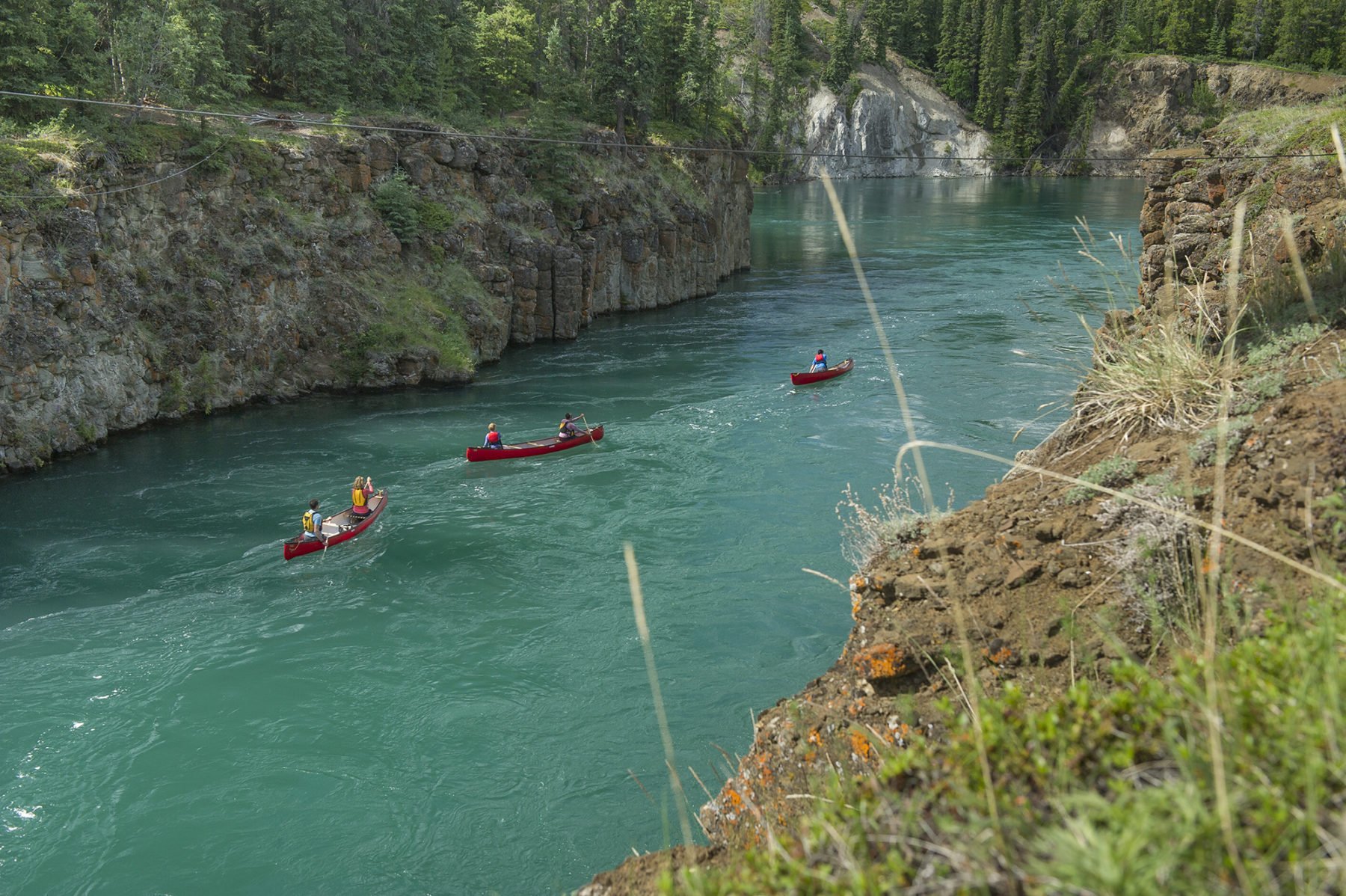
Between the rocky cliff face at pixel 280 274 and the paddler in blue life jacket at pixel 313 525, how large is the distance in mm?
8401

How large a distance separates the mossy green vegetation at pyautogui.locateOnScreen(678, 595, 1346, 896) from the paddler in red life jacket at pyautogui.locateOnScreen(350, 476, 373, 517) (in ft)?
52.4

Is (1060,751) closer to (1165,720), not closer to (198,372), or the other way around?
(1165,720)

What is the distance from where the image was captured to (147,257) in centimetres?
2441

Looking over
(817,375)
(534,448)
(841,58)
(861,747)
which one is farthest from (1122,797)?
(841,58)

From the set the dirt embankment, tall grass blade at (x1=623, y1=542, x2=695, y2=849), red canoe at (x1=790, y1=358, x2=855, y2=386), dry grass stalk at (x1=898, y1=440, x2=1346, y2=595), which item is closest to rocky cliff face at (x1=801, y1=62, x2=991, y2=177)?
red canoe at (x1=790, y1=358, x2=855, y2=386)

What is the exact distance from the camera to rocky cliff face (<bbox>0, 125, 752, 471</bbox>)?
2178cm

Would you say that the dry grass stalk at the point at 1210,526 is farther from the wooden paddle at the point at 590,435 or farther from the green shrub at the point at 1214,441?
the wooden paddle at the point at 590,435

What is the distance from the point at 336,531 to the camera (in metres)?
17.7

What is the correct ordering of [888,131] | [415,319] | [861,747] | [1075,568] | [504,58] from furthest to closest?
[888,131], [504,58], [415,319], [1075,568], [861,747]

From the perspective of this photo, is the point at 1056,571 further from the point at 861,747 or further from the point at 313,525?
the point at 313,525

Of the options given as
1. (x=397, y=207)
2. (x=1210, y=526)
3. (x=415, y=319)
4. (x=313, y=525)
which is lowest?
(x=313, y=525)

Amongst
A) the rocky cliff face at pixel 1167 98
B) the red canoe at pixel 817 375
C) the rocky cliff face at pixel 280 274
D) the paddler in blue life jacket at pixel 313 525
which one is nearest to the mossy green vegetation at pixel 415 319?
the rocky cliff face at pixel 280 274

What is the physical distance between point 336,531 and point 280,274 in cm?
1226

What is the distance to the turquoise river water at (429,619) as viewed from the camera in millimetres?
10422
